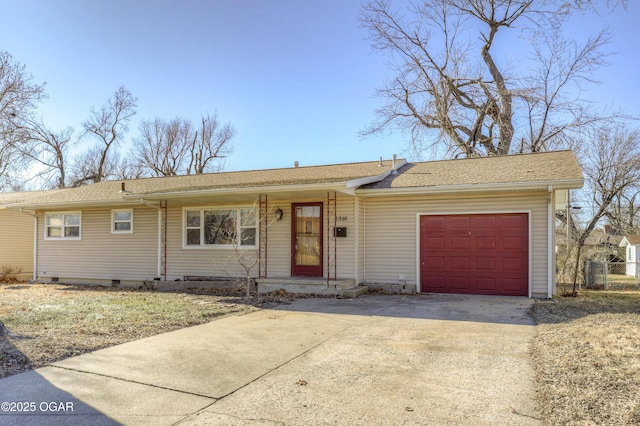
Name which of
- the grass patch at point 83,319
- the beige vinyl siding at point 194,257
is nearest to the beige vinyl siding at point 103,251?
the beige vinyl siding at point 194,257

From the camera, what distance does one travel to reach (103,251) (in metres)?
13.8

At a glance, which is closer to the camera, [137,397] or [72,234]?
[137,397]

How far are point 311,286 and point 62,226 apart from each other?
9.98m

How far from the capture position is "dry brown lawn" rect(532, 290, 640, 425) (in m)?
3.17

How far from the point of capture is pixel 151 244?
1302 centimetres

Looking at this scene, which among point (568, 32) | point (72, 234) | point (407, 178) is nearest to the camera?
point (407, 178)

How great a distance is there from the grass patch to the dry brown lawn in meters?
5.04

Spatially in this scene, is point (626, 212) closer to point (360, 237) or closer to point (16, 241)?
point (360, 237)

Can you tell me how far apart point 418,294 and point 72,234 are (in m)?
11.8

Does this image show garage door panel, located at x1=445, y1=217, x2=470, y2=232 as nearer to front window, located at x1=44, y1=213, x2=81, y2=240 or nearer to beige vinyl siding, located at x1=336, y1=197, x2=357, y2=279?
beige vinyl siding, located at x1=336, y1=197, x2=357, y2=279

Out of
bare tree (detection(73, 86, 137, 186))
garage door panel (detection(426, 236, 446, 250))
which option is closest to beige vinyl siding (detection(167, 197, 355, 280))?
garage door panel (detection(426, 236, 446, 250))

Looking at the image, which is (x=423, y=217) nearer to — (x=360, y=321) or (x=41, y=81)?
(x=360, y=321)

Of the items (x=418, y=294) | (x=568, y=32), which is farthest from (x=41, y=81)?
(x=568, y=32)

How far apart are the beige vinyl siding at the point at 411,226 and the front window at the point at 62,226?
1016 centimetres
